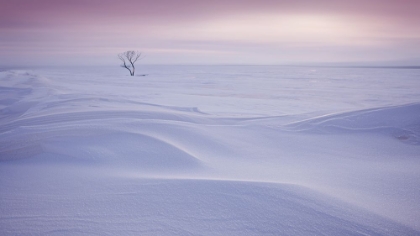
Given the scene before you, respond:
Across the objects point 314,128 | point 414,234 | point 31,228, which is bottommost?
point 31,228

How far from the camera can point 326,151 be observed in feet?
12.2

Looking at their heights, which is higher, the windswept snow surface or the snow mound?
the snow mound

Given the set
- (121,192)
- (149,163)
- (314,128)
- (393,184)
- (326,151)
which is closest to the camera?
(121,192)

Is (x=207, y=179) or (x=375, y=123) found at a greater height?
(x=375, y=123)

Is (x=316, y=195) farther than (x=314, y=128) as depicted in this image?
No

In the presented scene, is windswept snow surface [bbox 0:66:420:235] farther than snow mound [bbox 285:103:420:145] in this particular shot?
No

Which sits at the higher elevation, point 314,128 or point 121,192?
point 314,128

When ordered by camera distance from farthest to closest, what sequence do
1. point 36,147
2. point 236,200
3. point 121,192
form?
point 36,147
point 121,192
point 236,200

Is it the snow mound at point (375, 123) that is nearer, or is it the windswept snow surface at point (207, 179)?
the windswept snow surface at point (207, 179)

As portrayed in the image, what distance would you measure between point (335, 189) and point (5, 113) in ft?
24.5

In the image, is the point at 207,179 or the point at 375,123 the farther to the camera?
the point at 375,123

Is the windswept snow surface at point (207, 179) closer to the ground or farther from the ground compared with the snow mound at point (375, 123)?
closer to the ground

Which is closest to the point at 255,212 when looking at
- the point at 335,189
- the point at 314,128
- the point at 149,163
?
the point at 335,189

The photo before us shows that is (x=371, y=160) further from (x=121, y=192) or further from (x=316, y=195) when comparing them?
(x=121, y=192)
